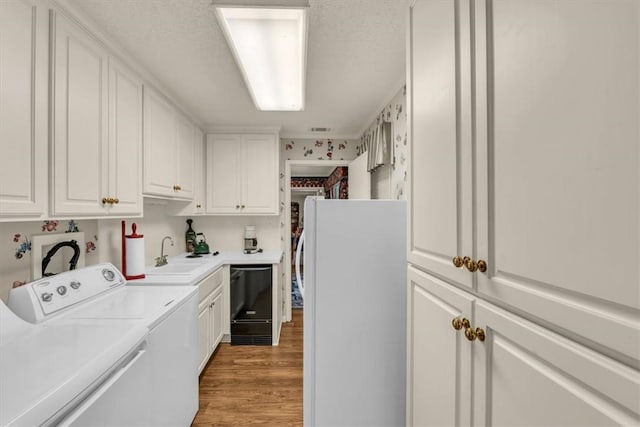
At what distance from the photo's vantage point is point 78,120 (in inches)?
56.4

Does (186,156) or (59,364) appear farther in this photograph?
(186,156)

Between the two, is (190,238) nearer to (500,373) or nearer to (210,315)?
(210,315)

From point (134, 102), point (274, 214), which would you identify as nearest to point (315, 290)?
point (134, 102)

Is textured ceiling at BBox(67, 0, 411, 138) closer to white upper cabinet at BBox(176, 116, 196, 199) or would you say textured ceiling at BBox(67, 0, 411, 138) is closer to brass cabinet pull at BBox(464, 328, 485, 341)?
white upper cabinet at BBox(176, 116, 196, 199)

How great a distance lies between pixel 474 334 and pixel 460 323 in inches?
2.1

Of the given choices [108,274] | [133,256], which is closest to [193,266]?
[133,256]

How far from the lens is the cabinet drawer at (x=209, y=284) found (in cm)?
237

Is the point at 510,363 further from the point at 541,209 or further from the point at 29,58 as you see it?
the point at 29,58

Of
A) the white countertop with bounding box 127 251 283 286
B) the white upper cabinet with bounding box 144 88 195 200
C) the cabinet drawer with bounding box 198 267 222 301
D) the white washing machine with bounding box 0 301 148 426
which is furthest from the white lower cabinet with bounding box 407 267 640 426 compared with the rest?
the white upper cabinet with bounding box 144 88 195 200

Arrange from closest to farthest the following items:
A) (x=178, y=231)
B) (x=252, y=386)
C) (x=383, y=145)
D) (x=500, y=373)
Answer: (x=500, y=373) < (x=252, y=386) < (x=383, y=145) < (x=178, y=231)

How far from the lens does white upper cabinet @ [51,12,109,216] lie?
4.30 ft

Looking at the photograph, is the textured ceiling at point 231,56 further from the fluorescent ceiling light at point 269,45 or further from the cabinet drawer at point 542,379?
the cabinet drawer at point 542,379

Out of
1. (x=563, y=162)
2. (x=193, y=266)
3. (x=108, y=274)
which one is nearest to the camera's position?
(x=563, y=162)

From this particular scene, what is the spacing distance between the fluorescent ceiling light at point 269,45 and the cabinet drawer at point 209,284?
5.14 ft
